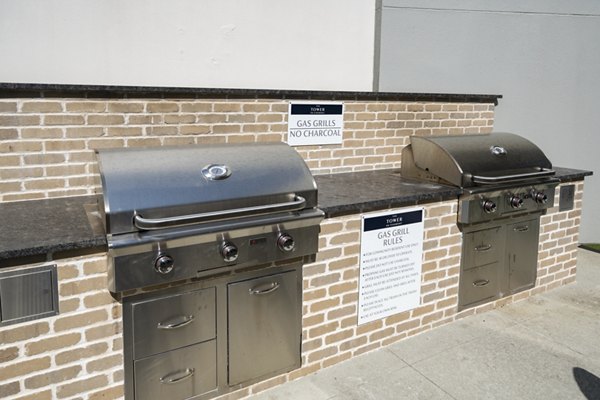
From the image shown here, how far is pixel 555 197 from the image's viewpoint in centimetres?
469

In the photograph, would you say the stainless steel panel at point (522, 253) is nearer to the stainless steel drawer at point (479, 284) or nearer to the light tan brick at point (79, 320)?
the stainless steel drawer at point (479, 284)

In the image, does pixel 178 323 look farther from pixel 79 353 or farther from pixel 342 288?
pixel 342 288

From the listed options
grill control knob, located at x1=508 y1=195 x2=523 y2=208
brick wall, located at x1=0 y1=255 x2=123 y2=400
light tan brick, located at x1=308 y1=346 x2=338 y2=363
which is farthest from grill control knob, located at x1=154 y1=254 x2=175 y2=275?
grill control knob, located at x1=508 y1=195 x2=523 y2=208

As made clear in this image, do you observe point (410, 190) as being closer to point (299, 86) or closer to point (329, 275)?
point (329, 275)

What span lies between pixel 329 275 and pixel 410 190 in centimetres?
90

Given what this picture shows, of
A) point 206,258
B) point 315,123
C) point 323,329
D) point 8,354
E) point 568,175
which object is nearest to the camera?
point 8,354

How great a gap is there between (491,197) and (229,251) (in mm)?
2096

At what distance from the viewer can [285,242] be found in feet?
9.83

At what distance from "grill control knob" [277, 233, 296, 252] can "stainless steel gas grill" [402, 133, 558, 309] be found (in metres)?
1.50

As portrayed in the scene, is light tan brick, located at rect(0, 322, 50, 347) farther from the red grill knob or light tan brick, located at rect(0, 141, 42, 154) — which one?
the red grill knob

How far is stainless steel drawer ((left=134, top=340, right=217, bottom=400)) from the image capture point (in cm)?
278

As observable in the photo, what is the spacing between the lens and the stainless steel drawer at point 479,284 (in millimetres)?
4164

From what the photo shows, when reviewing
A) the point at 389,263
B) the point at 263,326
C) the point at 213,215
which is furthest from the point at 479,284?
the point at 213,215

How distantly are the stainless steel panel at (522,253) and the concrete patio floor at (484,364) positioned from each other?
22 centimetres
